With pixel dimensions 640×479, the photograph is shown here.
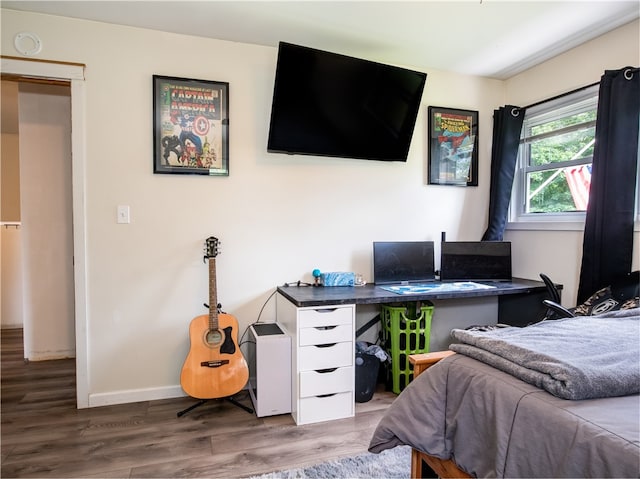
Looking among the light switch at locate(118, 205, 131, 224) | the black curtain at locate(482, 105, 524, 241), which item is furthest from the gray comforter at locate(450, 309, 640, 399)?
the light switch at locate(118, 205, 131, 224)

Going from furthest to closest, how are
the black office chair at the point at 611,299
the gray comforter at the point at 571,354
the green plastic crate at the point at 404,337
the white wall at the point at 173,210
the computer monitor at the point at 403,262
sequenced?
the computer monitor at the point at 403,262 < the green plastic crate at the point at 404,337 < the white wall at the point at 173,210 < the black office chair at the point at 611,299 < the gray comforter at the point at 571,354

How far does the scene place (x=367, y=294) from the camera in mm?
2469

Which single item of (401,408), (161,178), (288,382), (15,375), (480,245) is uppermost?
(161,178)

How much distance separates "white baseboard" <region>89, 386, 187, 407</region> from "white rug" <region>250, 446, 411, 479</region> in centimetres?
111

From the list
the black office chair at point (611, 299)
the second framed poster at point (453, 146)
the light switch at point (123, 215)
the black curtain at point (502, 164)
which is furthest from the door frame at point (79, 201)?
the black curtain at point (502, 164)

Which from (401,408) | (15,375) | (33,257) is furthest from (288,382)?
(33,257)

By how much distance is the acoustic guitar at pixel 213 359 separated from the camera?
231cm

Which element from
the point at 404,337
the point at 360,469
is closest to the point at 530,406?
the point at 360,469

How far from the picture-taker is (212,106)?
2.62 meters

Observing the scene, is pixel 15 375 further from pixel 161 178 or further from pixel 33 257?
pixel 161 178

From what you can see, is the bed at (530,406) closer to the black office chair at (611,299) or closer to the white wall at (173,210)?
the black office chair at (611,299)

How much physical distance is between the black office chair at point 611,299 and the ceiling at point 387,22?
1613 millimetres

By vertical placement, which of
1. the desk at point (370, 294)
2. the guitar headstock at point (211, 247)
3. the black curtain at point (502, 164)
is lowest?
the desk at point (370, 294)

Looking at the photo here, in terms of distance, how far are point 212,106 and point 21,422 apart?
7.35ft
